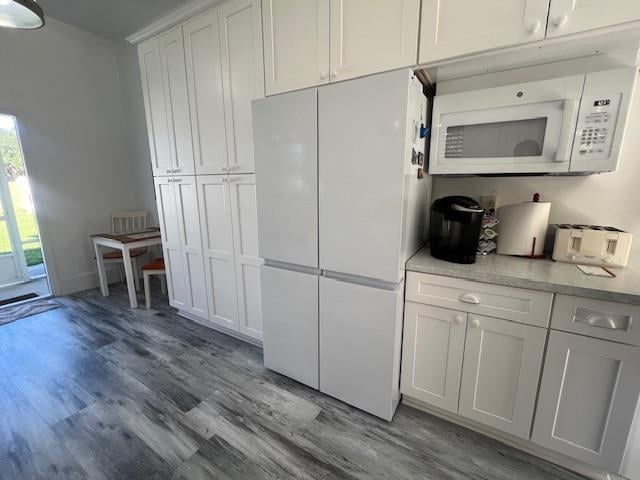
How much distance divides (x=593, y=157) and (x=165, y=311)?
11.7ft

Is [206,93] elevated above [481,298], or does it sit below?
above

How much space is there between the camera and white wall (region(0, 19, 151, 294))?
294 cm

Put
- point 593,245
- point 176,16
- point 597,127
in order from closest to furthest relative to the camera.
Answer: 1. point 597,127
2. point 593,245
3. point 176,16

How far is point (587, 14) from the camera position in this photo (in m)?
0.97

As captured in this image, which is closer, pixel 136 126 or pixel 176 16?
pixel 176 16

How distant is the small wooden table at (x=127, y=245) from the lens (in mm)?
2865

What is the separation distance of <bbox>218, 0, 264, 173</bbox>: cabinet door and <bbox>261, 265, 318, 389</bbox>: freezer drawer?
2.77ft

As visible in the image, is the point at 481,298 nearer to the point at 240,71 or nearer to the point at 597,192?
the point at 597,192

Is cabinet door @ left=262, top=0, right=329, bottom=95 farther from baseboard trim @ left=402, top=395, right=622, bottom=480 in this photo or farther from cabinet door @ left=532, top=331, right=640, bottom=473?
baseboard trim @ left=402, top=395, right=622, bottom=480

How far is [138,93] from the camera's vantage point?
11.5 ft

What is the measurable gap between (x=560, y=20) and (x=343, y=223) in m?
1.14

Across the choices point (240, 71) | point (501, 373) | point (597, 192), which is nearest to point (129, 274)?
point (240, 71)

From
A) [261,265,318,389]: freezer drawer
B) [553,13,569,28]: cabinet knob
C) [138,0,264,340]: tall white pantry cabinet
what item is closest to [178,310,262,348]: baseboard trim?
[138,0,264,340]: tall white pantry cabinet

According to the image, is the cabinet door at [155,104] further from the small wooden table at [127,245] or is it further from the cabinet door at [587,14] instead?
the cabinet door at [587,14]
